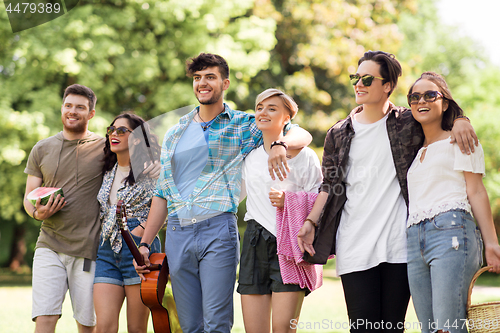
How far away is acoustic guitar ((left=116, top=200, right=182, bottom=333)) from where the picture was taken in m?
4.26

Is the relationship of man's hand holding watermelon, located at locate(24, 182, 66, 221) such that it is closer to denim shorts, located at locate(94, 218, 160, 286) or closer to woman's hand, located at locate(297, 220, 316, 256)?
denim shorts, located at locate(94, 218, 160, 286)

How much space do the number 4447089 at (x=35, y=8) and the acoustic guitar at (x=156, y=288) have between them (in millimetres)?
9541

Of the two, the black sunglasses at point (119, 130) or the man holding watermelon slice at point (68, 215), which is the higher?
the black sunglasses at point (119, 130)

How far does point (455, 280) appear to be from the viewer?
3.20 meters

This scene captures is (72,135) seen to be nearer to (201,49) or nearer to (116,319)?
(116,319)

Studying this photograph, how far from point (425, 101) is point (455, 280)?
4.02 ft

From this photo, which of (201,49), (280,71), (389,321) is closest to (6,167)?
(201,49)

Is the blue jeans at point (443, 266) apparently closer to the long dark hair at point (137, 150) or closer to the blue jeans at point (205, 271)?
the blue jeans at point (205, 271)

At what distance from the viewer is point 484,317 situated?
10.3ft

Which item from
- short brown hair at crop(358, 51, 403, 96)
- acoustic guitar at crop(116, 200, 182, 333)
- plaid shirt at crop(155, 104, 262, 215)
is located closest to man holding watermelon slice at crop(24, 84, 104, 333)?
acoustic guitar at crop(116, 200, 182, 333)

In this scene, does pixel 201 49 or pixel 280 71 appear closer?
pixel 201 49

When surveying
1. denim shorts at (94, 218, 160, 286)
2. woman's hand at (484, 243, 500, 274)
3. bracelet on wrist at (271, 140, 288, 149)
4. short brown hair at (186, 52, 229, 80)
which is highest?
short brown hair at (186, 52, 229, 80)

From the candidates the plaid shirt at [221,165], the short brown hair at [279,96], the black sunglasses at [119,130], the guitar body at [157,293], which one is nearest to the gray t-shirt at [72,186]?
the black sunglasses at [119,130]

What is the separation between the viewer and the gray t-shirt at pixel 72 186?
4.73m
